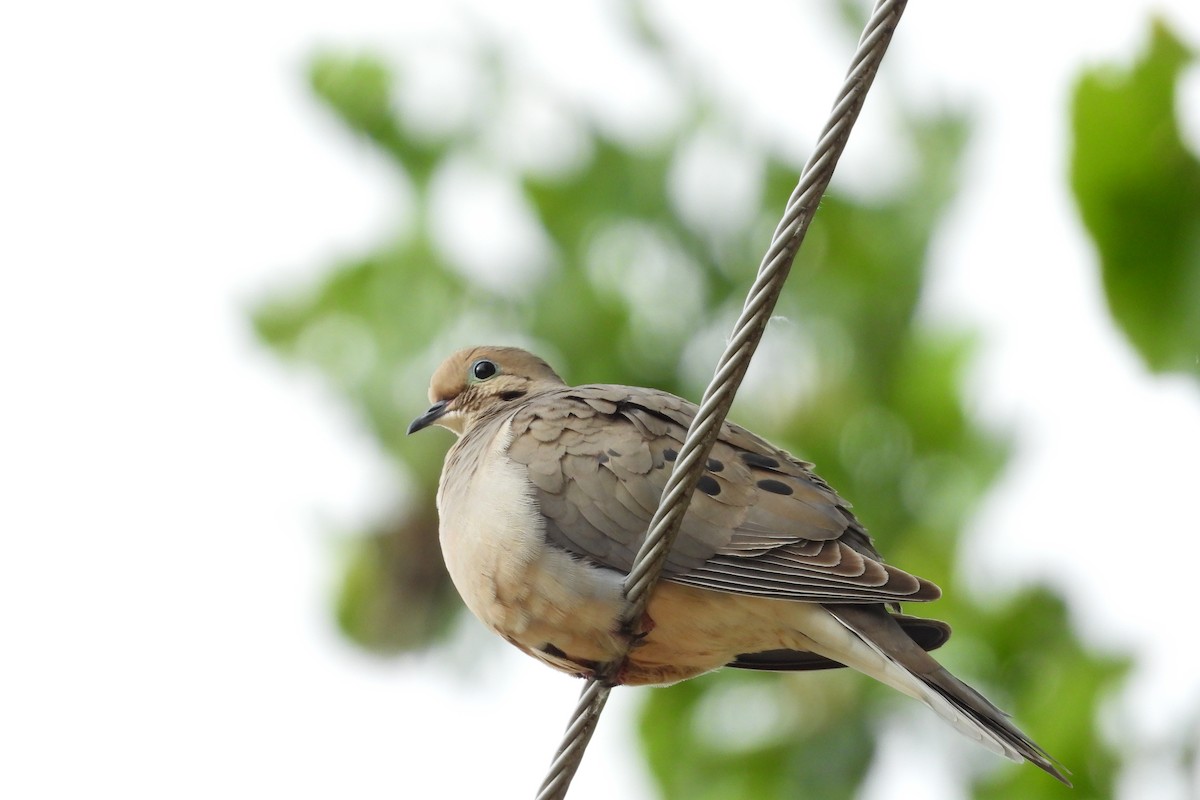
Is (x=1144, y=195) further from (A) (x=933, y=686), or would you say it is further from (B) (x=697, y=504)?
(A) (x=933, y=686)

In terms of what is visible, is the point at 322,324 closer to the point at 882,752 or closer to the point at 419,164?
the point at 419,164

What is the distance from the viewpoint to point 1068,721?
6129 millimetres

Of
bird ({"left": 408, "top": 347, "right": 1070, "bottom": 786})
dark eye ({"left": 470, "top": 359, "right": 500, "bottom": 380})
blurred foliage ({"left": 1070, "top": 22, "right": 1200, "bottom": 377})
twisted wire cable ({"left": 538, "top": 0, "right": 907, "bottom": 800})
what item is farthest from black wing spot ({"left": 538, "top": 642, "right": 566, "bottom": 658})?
blurred foliage ({"left": 1070, "top": 22, "right": 1200, "bottom": 377})

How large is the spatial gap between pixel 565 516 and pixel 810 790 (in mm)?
4137

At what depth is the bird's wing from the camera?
122 inches

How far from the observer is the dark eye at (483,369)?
4.44 m

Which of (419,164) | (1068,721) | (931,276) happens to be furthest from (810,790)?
(419,164)

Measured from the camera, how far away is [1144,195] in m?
5.26

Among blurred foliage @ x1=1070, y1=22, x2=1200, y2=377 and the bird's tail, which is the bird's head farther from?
blurred foliage @ x1=1070, y1=22, x2=1200, y2=377

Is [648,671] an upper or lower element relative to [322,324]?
upper

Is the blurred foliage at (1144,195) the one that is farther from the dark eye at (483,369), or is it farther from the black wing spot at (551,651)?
the black wing spot at (551,651)

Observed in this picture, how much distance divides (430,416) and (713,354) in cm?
345

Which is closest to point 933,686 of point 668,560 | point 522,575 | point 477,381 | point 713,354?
point 668,560

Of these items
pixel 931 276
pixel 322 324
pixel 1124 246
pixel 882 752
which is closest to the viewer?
pixel 1124 246
